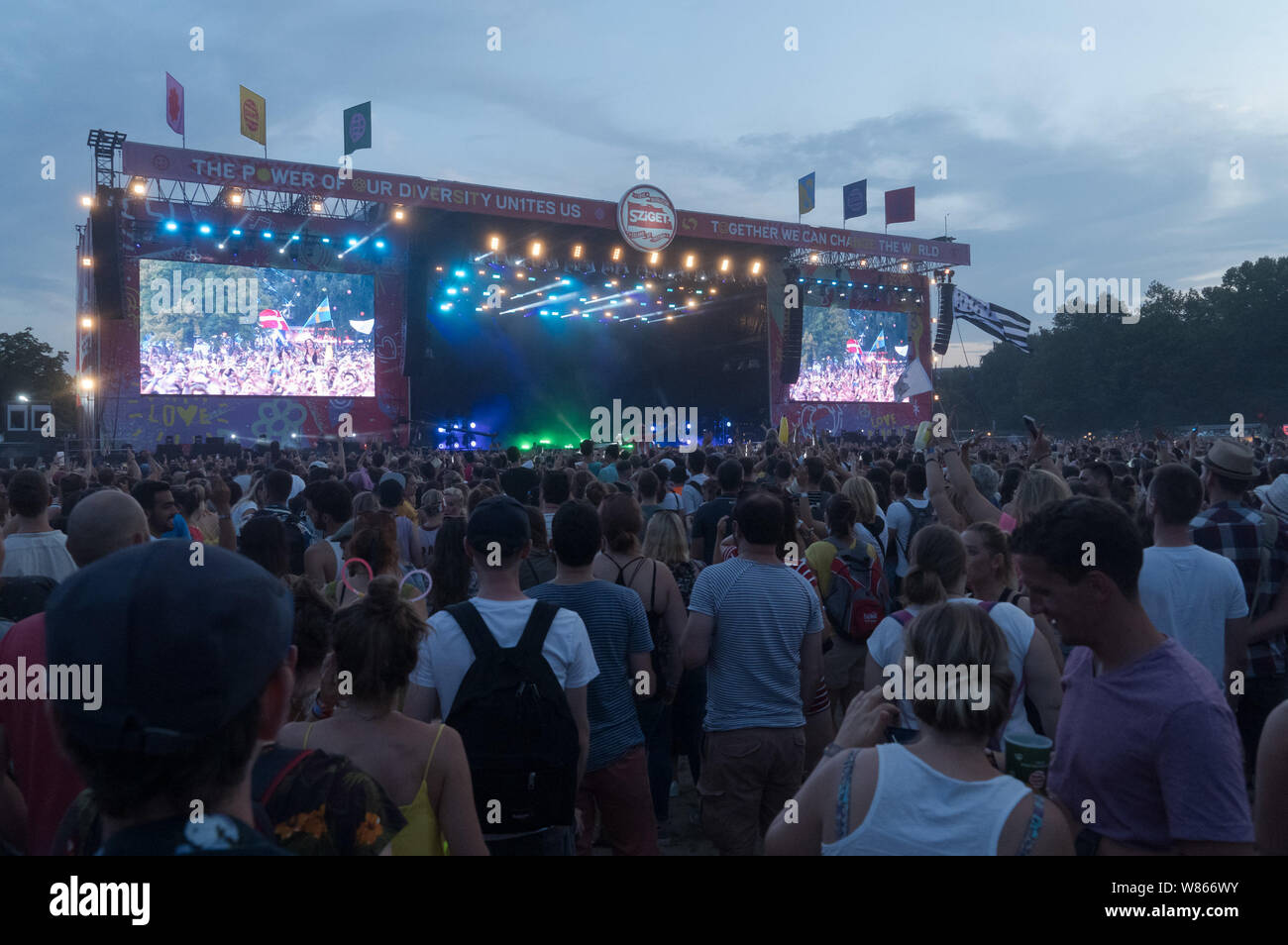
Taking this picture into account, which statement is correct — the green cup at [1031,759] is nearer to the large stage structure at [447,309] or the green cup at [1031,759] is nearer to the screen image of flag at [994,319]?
the large stage structure at [447,309]

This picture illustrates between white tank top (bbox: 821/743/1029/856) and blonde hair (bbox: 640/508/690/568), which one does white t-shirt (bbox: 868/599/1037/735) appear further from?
blonde hair (bbox: 640/508/690/568)

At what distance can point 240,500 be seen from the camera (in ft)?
25.6

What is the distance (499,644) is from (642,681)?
0.96 m

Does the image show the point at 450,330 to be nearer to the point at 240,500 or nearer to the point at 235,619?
the point at 240,500

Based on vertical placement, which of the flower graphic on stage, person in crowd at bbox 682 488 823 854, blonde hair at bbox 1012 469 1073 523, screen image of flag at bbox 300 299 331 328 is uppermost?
screen image of flag at bbox 300 299 331 328

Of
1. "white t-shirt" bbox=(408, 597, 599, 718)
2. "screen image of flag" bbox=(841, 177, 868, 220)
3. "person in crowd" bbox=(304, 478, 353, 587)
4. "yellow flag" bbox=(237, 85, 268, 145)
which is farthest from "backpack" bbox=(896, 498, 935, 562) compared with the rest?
"screen image of flag" bbox=(841, 177, 868, 220)

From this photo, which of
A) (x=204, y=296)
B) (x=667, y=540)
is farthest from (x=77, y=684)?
(x=204, y=296)

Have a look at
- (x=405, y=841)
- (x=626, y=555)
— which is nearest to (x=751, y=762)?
(x=626, y=555)

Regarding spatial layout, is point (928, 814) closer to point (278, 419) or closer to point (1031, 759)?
point (1031, 759)

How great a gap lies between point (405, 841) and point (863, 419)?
114 feet

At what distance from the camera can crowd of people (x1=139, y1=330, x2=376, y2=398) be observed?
2445 cm

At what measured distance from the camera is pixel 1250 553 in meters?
4.08

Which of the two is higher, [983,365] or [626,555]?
[983,365]

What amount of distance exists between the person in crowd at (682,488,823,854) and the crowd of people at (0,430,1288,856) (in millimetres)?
13
